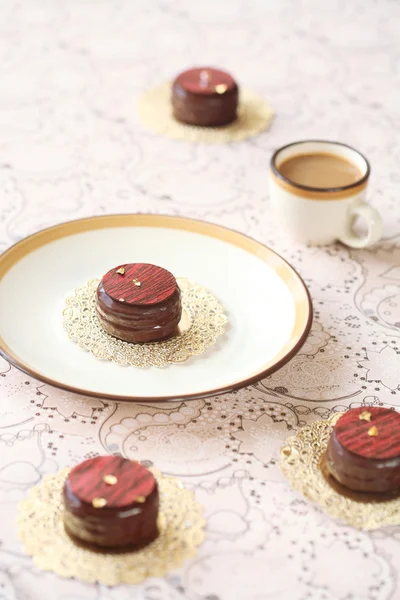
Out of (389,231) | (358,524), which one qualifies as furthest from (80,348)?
(389,231)

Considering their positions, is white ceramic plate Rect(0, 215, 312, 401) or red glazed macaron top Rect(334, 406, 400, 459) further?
white ceramic plate Rect(0, 215, 312, 401)

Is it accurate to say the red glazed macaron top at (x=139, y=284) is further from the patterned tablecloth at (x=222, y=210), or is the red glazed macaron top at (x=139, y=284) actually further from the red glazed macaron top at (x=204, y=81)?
the red glazed macaron top at (x=204, y=81)

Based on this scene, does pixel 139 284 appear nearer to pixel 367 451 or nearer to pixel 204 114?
pixel 367 451

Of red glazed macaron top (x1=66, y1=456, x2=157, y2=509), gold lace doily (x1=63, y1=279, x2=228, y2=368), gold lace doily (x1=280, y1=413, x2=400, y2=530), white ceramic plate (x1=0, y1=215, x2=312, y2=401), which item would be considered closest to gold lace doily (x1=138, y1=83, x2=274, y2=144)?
white ceramic plate (x1=0, y1=215, x2=312, y2=401)

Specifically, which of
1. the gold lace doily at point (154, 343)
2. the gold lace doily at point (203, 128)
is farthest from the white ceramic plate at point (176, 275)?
the gold lace doily at point (203, 128)

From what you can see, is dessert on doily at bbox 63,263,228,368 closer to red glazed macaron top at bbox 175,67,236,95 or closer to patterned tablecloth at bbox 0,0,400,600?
patterned tablecloth at bbox 0,0,400,600

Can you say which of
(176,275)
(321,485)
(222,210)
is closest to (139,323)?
(176,275)
